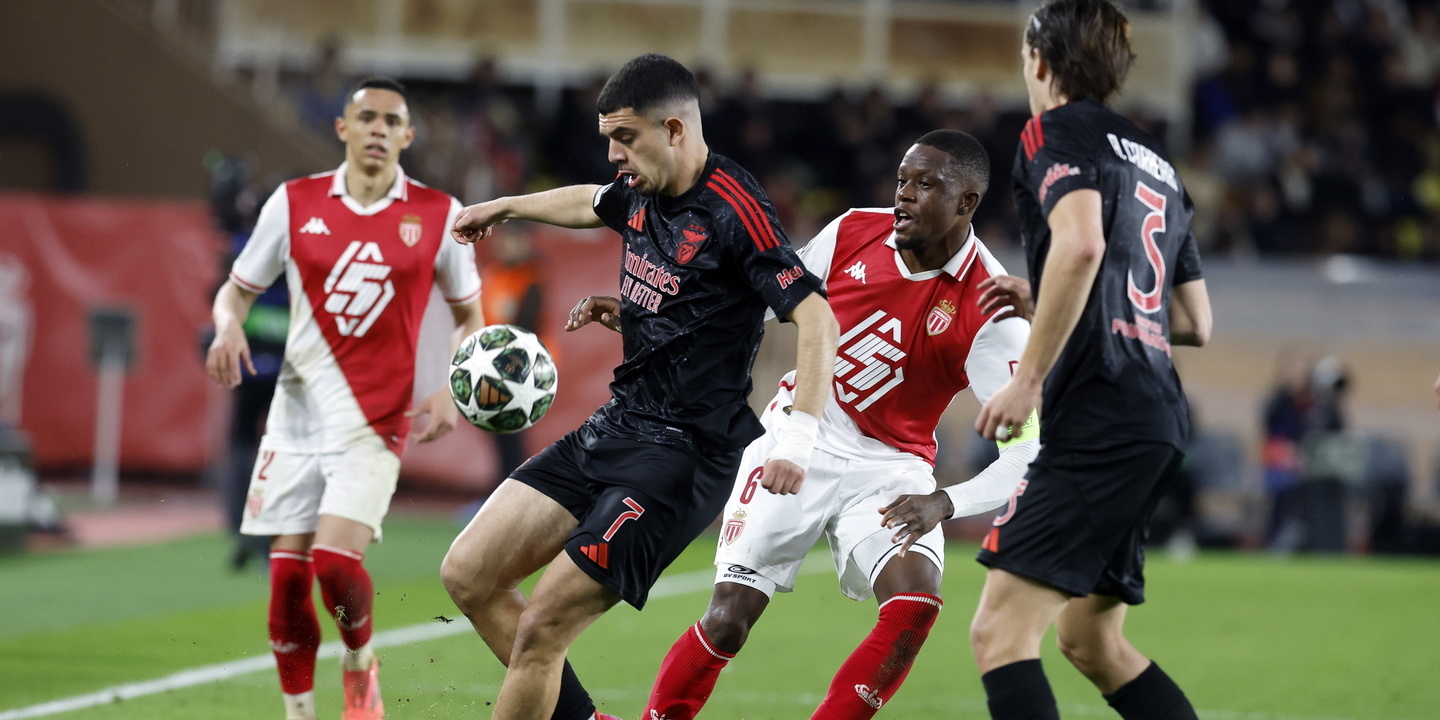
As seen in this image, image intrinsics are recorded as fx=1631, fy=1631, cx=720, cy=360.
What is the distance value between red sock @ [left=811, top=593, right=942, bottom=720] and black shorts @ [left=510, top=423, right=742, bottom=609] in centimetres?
67

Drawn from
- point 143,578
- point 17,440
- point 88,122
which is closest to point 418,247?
point 143,578

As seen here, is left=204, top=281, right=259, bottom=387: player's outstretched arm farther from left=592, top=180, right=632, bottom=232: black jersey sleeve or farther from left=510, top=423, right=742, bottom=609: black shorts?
left=592, top=180, right=632, bottom=232: black jersey sleeve

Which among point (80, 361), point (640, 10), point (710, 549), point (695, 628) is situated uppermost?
point (640, 10)

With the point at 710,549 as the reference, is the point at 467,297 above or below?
above

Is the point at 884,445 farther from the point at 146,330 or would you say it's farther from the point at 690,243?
the point at 146,330

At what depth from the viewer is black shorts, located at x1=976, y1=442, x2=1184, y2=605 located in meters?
4.51

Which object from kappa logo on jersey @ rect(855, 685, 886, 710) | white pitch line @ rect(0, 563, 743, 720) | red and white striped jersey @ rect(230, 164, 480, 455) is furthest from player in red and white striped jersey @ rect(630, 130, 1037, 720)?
white pitch line @ rect(0, 563, 743, 720)

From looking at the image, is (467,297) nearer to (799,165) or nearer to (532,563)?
(532,563)

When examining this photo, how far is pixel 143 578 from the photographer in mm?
11438

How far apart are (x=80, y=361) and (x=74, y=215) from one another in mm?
1563

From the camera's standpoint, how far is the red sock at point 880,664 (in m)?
5.34

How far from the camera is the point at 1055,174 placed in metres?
4.45

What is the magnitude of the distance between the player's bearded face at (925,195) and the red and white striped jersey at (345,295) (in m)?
2.01

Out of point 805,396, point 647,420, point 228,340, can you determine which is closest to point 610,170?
point 228,340
